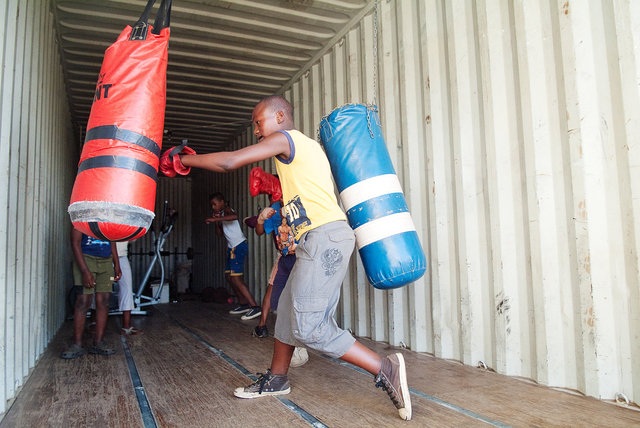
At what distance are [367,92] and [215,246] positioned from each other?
22.7 feet

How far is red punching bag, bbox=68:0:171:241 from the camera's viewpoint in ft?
6.21

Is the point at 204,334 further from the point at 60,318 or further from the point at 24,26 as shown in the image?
the point at 24,26

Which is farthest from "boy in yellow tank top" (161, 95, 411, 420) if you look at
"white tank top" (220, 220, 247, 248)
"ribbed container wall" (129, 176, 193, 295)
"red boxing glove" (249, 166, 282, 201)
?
"ribbed container wall" (129, 176, 193, 295)

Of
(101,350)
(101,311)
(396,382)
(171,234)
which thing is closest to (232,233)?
(101,311)

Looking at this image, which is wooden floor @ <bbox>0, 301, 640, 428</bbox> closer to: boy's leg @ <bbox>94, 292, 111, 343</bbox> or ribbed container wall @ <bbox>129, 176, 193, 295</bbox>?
boy's leg @ <bbox>94, 292, 111, 343</bbox>

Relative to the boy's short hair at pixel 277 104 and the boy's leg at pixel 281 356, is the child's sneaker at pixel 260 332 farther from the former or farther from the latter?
the boy's short hair at pixel 277 104

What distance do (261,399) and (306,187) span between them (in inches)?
45.6

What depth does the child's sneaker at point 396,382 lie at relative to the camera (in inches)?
80.0

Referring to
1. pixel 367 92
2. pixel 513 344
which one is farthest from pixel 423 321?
pixel 367 92

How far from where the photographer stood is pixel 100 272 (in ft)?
13.0

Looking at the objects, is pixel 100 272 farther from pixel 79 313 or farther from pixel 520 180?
pixel 520 180

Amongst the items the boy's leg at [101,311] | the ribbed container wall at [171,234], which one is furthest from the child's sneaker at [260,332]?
the ribbed container wall at [171,234]

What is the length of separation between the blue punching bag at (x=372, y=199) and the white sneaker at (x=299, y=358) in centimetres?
95

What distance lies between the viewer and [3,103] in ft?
7.56
